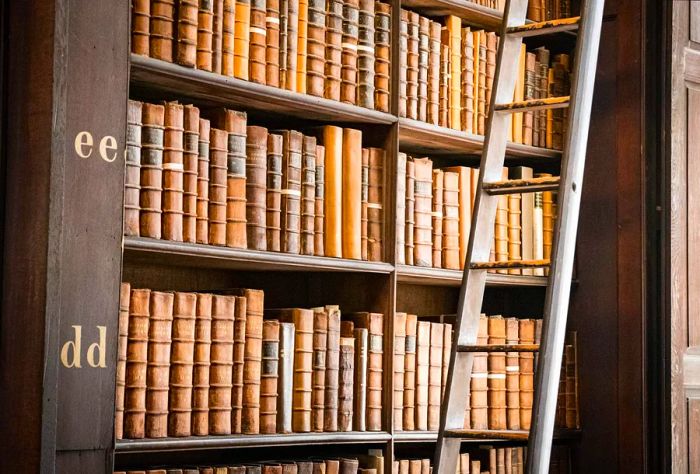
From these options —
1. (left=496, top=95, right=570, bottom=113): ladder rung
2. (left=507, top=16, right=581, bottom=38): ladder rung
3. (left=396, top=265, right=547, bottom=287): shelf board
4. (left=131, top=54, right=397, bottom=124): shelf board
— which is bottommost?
(left=396, top=265, right=547, bottom=287): shelf board

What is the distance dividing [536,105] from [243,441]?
3.70 feet

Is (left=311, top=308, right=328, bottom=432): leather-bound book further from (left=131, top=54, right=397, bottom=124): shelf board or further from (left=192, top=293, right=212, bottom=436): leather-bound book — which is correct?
(left=131, top=54, right=397, bottom=124): shelf board

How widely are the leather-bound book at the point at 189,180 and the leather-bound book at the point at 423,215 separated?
0.83 metres

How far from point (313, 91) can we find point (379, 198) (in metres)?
0.39

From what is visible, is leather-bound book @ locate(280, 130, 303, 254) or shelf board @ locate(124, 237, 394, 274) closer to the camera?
shelf board @ locate(124, 237, 394, 274)

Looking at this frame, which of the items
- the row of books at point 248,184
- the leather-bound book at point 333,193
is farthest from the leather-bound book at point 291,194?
the leather-bound book at point 333,193

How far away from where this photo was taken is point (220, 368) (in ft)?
9.45

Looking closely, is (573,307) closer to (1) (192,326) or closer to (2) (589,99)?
(2) (589,99)

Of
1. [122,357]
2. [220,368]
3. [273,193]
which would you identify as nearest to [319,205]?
[273,193]

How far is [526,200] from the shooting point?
149 inches

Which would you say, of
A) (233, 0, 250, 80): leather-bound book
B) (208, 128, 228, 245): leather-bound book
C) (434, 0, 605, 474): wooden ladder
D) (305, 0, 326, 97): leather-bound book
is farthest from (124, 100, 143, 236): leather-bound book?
(434, 0, 605, 474): wooden ladder

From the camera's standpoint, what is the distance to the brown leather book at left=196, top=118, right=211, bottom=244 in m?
2.88

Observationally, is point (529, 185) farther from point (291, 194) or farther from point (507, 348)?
point (291, 194)

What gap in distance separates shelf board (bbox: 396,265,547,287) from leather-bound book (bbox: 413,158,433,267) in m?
A: 0.04
